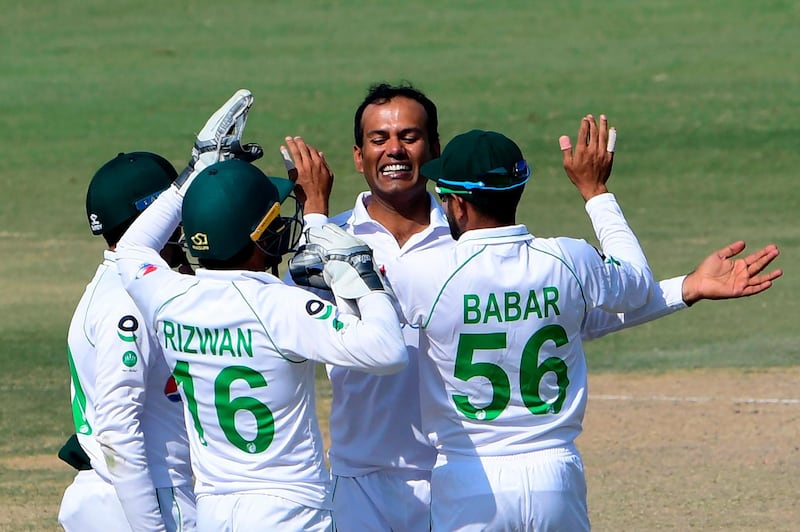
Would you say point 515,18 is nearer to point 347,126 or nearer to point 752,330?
point 347,126

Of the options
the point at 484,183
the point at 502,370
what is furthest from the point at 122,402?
the point at 484,183

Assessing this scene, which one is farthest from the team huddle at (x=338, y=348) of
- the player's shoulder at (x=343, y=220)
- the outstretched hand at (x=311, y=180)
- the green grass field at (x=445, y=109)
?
the green grass field at (x=445, y=109)

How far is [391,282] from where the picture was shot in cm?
478

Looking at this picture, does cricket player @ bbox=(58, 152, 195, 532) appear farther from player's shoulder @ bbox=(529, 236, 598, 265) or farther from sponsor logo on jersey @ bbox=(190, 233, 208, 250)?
player's shoulder @ bbox=(529, 236, 598, 265)

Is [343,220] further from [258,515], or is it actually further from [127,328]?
[258,515]

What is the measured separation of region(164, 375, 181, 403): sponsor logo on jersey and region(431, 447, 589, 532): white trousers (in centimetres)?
95

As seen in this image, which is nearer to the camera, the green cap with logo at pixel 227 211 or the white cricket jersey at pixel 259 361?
the white cricket jersey at pixel 259 361

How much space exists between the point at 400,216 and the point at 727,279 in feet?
4.31

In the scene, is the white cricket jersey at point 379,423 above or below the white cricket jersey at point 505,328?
below

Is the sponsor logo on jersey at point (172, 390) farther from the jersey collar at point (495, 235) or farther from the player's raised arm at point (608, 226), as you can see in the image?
the player's raised arm at point (608, 226)

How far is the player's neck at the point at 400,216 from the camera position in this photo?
572 cm

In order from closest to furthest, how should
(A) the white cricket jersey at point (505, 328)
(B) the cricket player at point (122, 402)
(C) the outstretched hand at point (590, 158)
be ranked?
(A) the white cricket jersey at point (505, 328)
(B) the cricket player at point (122, 402)
(C) the outstretched hand at point (590, 158)

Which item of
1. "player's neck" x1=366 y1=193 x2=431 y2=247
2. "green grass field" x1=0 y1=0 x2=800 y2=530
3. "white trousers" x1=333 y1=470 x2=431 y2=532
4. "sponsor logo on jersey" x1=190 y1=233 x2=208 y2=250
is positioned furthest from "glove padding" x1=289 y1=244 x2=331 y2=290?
"green grass field" x1=0 y1=0 x2=800 y2=530

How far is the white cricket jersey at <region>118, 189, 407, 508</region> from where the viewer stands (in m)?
4.37
